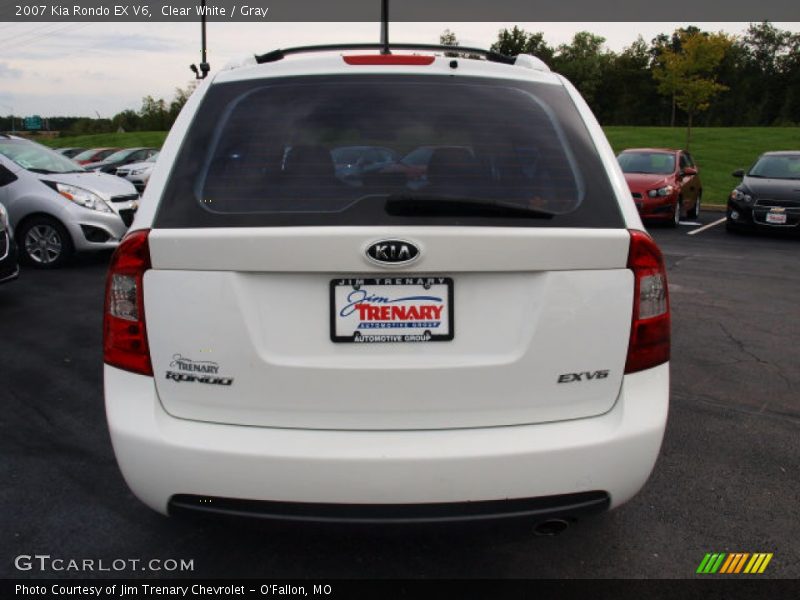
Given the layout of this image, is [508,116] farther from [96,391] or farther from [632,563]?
[96,391]

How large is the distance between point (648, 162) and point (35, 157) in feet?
38.5

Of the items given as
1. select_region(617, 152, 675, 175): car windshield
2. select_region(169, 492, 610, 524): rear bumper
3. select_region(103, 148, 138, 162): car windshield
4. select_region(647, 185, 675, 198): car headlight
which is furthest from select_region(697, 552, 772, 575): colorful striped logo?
select_region(103, 148, 138, 162): car windshield

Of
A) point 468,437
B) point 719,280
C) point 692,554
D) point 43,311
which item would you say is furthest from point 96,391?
point 719,280

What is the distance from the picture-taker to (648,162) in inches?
617

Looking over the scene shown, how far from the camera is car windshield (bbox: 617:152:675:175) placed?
50.4 feet

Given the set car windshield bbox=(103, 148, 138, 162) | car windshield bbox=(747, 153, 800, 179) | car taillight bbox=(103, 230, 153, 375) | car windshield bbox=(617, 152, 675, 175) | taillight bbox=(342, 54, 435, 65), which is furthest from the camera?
car windshield bbox=(103, 148, 138, 162)

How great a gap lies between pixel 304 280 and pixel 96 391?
9.89ft

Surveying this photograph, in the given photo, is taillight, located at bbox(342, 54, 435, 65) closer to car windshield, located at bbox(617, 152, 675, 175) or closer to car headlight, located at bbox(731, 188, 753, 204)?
car headlight, located at bbox(731, 188, 753, 204)

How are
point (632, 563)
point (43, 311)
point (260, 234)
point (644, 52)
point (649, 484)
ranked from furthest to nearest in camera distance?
point (644, 52) → point (43, 311) → point (649, 484) → point (632, 563) → point (260, 234)

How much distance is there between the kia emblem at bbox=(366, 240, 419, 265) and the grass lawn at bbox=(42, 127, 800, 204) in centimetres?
2142

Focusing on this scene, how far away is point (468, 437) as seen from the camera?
219 centimetres

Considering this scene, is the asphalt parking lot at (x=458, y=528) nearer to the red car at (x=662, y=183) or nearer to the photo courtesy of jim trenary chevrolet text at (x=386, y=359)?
the photo courtesy of jim trenary chevrolet text at (x=386, y=359)

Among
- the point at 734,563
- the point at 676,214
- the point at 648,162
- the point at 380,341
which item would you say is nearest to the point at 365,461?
the point at 380,341

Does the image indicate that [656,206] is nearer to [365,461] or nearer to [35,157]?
[35,157]
